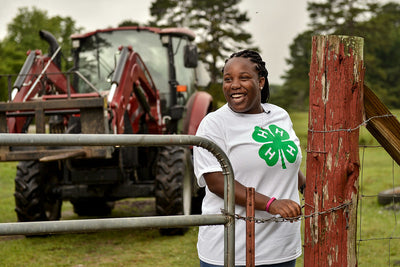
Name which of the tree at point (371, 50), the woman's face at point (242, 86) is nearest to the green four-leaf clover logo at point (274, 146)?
the woman's face at point (242, 86)

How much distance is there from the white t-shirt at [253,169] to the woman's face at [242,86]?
5 centimetres

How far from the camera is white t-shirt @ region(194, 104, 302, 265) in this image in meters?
2.46

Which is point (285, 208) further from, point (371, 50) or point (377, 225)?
point (371, 50)

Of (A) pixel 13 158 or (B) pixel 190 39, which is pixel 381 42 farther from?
(A) pixel 13 158

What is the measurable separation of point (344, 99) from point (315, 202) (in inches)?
17.9

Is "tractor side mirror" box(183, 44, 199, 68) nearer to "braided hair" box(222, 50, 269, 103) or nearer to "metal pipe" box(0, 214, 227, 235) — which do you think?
"braided hair" box(222, 50, 269, 103)

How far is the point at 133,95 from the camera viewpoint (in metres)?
7.07

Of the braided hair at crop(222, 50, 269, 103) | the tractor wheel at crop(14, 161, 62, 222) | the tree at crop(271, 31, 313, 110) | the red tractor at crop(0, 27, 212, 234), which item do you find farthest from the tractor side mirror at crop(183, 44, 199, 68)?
the tree at crop(271, 31, 313, 110)

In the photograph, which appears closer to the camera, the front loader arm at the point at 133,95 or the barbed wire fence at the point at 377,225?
the barbed wire fence at the point at 377,225

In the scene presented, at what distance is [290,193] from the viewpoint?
254cm

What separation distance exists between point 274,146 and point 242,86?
0.29 meters

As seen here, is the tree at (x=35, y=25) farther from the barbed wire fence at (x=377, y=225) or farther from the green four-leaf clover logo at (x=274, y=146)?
the green four-leaf clover logo at (x=274, y=146)

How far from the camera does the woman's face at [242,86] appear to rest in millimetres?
2537

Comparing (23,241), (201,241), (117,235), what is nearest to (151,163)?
(117,235)
